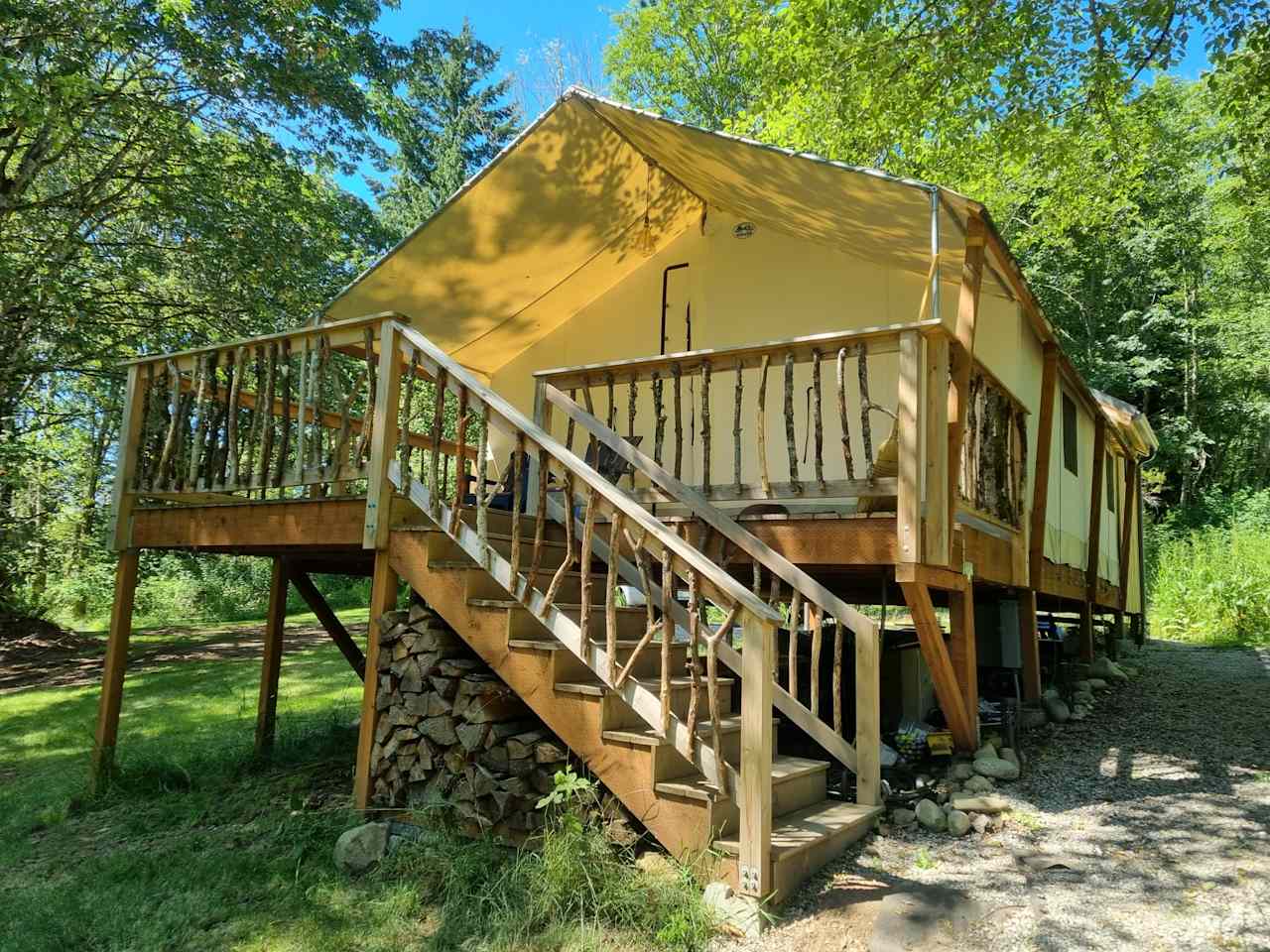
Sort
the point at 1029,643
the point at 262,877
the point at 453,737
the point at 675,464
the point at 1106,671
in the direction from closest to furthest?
the point at 262,877 < the point at 453,737 < the point at 675,464 < the point at 1029,643 < the point at 1106,671

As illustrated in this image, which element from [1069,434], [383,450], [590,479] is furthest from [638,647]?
[1069,434]

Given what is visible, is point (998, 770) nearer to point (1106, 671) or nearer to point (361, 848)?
point (361, 848)

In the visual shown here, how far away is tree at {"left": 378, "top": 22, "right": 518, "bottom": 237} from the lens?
77.4ft

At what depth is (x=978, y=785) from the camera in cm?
478

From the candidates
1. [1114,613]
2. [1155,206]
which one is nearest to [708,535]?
[1114,613]

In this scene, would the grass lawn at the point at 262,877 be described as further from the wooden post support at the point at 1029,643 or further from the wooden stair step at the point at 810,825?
the wooden post support at the point at 1029,643

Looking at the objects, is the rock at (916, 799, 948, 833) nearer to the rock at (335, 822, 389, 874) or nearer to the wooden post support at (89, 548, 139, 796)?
the rock at (335, 822, 389, 874)

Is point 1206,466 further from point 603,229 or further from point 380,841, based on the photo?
point 380,841

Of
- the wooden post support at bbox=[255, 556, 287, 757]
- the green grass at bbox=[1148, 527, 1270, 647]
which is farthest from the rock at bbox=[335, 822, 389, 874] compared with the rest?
the green grass at bbox=[1148, 527, 1270, 647]

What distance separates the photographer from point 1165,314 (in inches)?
900

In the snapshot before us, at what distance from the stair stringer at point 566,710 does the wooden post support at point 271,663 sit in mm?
2549

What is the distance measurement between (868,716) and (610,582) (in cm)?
150

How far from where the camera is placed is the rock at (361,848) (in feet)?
13.4

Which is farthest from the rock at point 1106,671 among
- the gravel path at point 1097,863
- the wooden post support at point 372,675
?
the wooden post support at point 372,675
